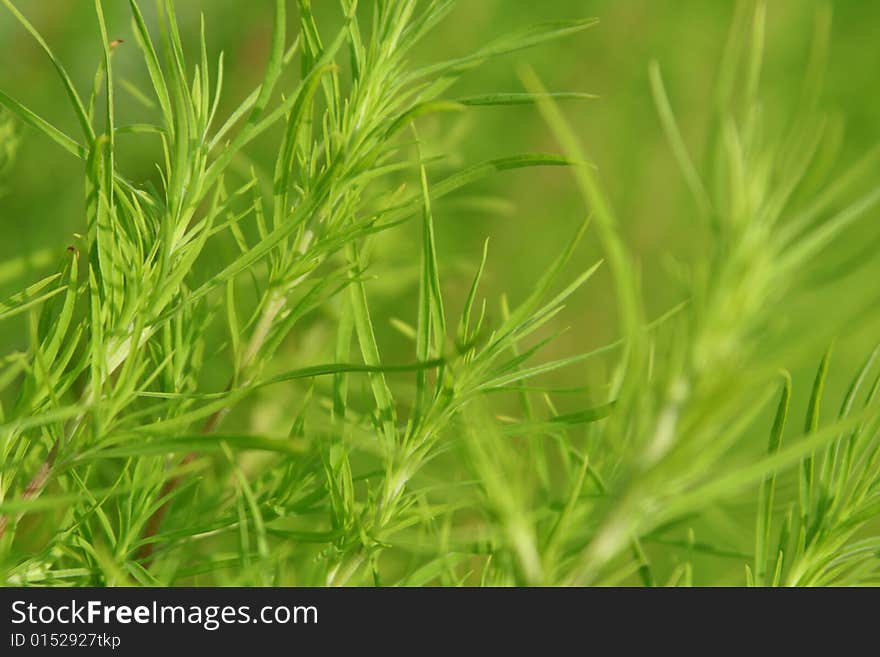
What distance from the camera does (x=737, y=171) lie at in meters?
0.20

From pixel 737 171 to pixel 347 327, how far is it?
0.15 m

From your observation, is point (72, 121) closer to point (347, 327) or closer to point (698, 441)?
point (347, 327)

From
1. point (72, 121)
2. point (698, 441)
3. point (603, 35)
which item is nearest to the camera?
point (698, 441)

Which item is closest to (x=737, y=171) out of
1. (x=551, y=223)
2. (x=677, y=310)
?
(x=677, y=310)

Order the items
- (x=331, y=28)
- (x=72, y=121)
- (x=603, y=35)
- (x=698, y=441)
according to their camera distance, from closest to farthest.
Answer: (x=698, y=441) < (x=72, y=121) < (x=331, y=28) < (x=603, y=35)

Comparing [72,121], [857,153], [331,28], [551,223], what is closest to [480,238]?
[551,223]

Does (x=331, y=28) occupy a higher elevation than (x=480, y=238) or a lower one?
higher

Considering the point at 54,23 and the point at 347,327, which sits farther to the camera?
the point at 54,23

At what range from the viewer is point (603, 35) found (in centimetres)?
114

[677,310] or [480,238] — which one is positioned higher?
[480,238]

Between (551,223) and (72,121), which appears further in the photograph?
(551,223)
